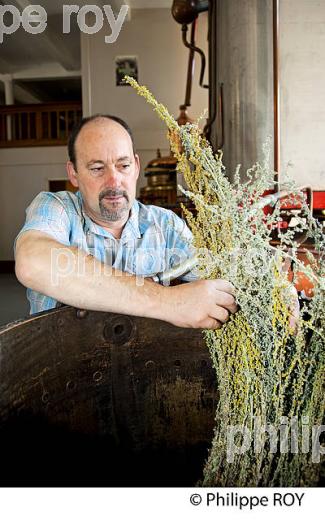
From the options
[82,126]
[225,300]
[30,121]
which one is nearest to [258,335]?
[225,300]

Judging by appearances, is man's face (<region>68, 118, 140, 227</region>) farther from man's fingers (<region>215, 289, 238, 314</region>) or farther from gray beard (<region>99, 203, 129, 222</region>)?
man's fingers (<region>215, 289, 238, 314</region>)

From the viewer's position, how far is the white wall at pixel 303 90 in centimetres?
396

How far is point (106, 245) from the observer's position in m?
1.78

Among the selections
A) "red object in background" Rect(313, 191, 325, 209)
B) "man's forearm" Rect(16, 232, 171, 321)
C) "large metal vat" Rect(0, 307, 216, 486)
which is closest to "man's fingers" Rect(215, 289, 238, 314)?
"man's forearm" Rect(16, 232, 171, 321)

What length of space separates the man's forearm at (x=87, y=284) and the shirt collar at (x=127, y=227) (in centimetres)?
53

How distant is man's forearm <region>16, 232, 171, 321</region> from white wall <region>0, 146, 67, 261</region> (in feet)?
30.4

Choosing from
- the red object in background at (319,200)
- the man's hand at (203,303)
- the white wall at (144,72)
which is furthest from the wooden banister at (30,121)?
the man's hand at (203,303)

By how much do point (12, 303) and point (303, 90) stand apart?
143 inches

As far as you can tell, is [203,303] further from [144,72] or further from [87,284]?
[144,72]

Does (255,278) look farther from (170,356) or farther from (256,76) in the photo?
(256,76)

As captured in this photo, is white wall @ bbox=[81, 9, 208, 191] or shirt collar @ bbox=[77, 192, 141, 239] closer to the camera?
shirt collar @ bbox=[77, 192, 141, 239]

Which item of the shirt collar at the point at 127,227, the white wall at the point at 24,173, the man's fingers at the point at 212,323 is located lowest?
the man's fingers at the point at 212,323

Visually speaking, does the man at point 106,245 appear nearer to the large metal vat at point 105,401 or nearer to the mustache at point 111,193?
the mustache at point 111,193

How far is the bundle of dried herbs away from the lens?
772 millimetres
